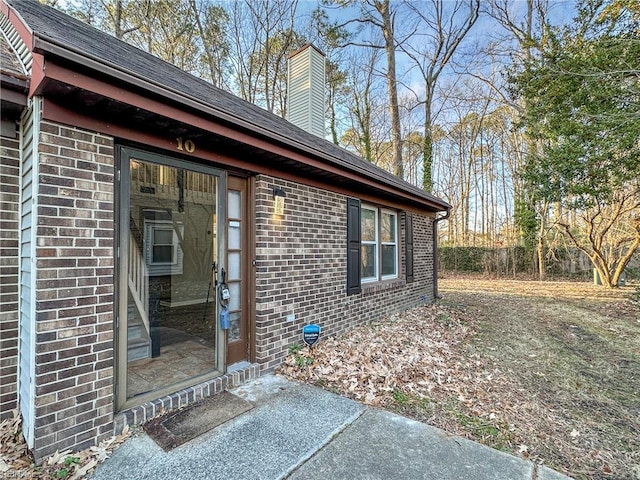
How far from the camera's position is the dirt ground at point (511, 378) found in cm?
266

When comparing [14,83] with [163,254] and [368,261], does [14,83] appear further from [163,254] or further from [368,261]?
[368,261]

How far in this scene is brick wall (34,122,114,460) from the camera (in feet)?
6.72

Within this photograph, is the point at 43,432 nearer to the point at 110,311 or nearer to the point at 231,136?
the point at 110,311

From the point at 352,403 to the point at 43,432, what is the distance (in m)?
2.33

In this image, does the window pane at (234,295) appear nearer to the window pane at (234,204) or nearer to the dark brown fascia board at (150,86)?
the window pane at (234,204)

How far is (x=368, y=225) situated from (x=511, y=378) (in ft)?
10.9

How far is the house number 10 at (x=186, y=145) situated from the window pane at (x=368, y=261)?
12.2 feet

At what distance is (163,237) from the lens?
636cm

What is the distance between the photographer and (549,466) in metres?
2.31

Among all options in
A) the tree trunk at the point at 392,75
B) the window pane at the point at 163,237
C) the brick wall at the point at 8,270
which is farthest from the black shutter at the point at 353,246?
the tree trunk at the point at 392,75

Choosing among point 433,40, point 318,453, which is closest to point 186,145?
point 318,453

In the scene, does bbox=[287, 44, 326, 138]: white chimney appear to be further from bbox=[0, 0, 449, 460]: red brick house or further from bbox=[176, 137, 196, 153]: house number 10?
bbox=[176, 137, 196, 153]: house number 10

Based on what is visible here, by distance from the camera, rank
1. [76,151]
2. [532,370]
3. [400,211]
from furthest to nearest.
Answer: [400,211] < [532,370] < [76,151]

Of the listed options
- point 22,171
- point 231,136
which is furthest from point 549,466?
point 22,171
